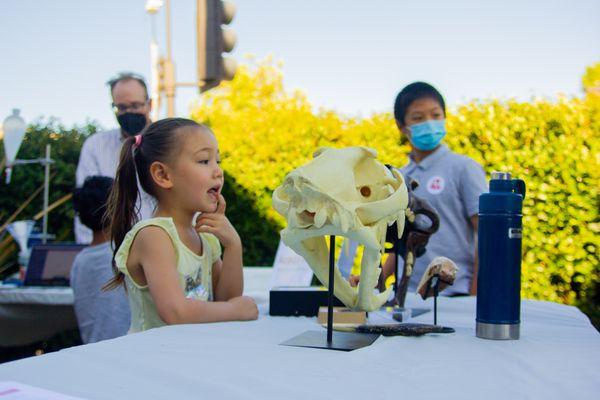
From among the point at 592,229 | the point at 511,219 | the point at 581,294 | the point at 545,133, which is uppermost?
the point at 545,133

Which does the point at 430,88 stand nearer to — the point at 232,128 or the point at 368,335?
the point at 368,335

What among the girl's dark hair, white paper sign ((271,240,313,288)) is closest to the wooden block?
the girl's dark hair

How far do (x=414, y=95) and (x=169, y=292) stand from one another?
1.79 m

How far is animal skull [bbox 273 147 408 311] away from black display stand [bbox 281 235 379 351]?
0.05m

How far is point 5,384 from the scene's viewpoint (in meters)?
0.96

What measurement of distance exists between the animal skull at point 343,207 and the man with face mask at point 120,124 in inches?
93.5

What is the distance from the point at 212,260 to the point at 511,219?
1190 mm

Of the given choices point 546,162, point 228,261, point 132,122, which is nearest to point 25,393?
point 228,261

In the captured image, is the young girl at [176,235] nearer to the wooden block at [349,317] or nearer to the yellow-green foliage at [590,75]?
the wooden block at [349,317]

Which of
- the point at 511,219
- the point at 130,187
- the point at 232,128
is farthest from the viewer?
the point at 232,128

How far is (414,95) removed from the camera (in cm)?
316

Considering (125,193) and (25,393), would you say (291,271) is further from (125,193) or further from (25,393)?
(25,393)

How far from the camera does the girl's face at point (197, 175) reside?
2.12 meters

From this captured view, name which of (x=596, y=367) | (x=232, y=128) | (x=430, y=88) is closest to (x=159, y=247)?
(x=596, y=367)
